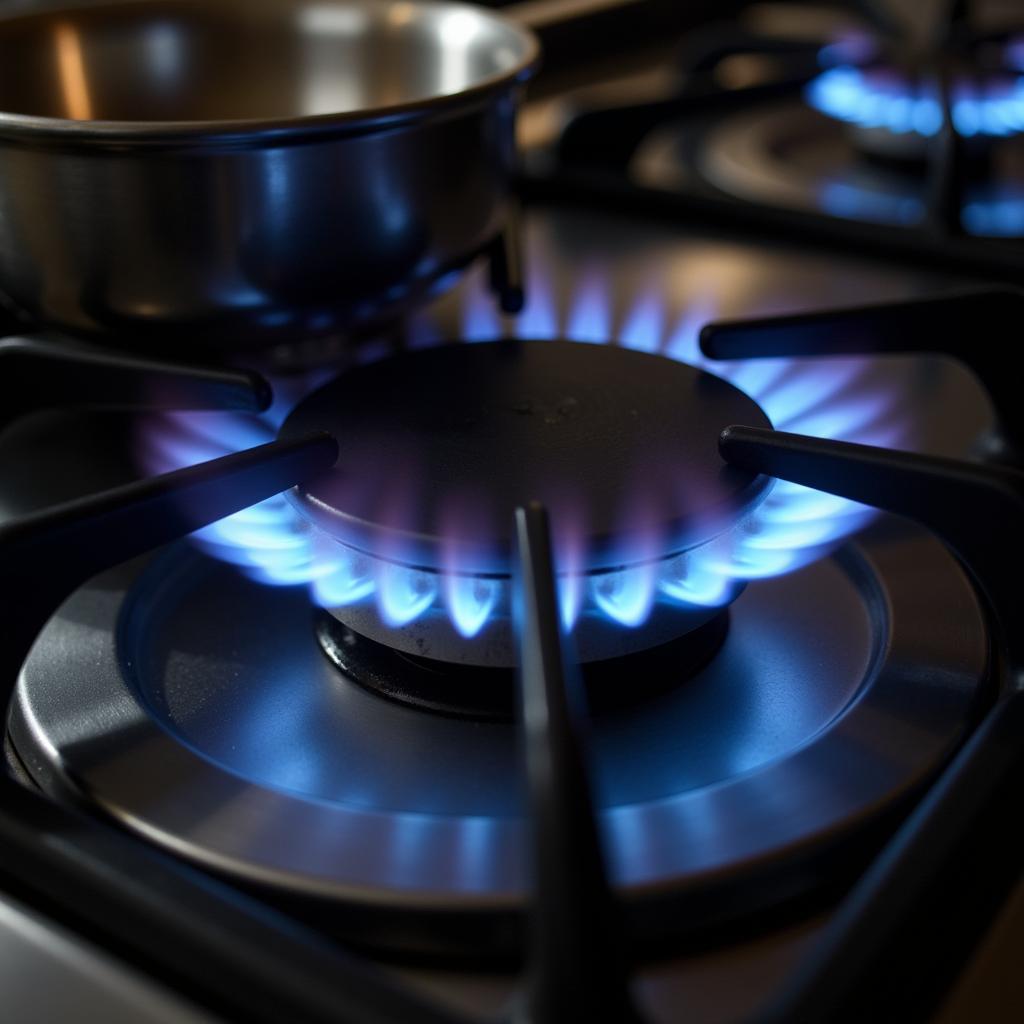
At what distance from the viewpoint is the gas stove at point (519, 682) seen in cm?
29

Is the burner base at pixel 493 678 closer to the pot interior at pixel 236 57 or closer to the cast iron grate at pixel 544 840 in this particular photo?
the cast iron grate at pixel 544 840

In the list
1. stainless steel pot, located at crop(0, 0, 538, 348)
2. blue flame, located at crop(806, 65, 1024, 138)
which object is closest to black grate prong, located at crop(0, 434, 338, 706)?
stainless steel pot, located at crop(0, 0, 538, 348)

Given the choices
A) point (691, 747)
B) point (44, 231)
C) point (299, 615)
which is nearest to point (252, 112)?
point (44, 231)

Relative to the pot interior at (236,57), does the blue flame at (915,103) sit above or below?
below

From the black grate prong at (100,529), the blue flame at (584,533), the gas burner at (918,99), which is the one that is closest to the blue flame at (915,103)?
the gas burner at (918,99)

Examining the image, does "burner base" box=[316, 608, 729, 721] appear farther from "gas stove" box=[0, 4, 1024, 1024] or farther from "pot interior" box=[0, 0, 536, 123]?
"pot interior" box=[0, 0, 536, 123]

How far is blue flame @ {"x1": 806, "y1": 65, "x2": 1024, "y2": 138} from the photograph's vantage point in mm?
825

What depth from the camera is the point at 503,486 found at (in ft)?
1.27

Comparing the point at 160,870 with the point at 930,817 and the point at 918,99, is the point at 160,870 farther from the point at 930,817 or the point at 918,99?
the point at 918,99

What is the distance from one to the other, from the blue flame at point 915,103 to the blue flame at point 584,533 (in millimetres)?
287

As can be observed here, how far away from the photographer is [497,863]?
32cm

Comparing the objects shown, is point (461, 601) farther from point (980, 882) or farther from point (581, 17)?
point (581, 17)

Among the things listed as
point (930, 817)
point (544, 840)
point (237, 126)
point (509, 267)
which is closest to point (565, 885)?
point (544, 840)

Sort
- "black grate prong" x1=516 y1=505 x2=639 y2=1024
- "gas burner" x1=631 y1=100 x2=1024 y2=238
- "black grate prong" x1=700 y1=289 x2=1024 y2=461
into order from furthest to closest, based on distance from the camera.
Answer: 1. "gas burner" x1=631 y1=100 x2=1024 y2=238
2. "black grate prong" x1=700 y1=289 x2=1024 y2=461
3. "black grate prong" x1=516 y1=505 x2=639 y2=1024
